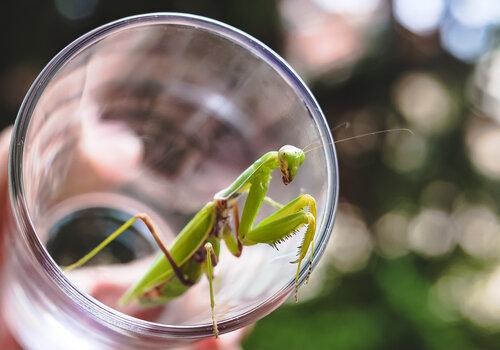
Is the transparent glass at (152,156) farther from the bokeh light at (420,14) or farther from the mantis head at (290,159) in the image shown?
the bokeh light at (420,14)

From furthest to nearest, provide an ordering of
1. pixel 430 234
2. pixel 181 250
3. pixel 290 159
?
pixel 430 234
pixel 181 250
pixel 290 159

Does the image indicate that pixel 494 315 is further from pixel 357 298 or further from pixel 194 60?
pixel 194 60

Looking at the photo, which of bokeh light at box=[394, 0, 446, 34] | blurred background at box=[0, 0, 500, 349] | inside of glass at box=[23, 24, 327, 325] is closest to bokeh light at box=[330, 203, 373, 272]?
blurred background at box=[0, 0, 500, 349]

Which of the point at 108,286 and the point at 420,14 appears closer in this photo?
the point at 108,286

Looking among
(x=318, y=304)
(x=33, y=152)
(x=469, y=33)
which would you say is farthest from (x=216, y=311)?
(x=469, y=33)

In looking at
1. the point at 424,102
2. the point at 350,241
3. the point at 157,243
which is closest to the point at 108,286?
the point at 157,243

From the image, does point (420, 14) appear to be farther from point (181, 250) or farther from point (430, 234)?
point (181, 250)

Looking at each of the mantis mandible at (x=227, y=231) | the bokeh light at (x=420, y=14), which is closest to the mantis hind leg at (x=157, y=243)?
the mantis mandible at (x=227, y=231)

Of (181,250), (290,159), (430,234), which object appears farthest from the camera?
(430,234)
